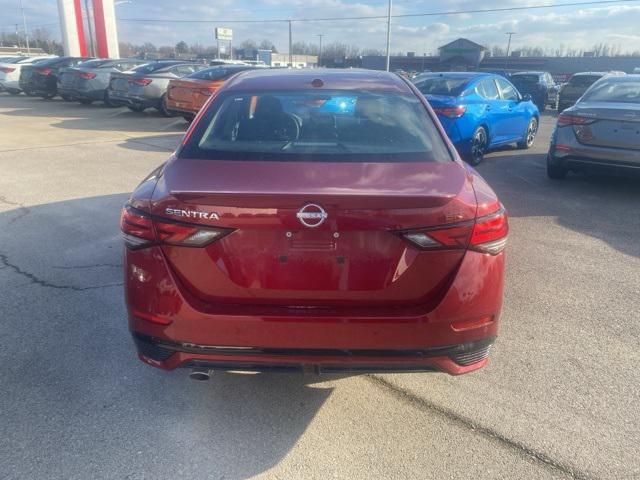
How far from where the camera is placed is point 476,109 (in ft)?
28.4

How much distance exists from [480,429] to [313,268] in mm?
1287

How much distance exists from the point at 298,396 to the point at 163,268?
114 centimetres

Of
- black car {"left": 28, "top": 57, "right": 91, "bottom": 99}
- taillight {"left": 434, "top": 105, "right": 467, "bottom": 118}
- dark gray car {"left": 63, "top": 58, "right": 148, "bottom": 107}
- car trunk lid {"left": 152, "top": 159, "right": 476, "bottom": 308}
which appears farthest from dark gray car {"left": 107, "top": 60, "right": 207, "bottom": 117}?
car trunk lid {"left": 152, "top": 159, "right": 476, "bottom": 308}

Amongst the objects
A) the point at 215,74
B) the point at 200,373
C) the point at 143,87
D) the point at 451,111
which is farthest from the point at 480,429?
the point at 143,87

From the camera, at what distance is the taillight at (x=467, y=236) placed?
214 cm

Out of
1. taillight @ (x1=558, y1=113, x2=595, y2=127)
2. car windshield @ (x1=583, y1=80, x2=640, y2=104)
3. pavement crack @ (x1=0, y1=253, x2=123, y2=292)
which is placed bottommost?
pavement crack @ (x1=0, y1=253, x2=123, y2=292)

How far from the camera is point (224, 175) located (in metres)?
2.30

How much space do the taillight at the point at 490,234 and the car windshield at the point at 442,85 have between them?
6885 mm

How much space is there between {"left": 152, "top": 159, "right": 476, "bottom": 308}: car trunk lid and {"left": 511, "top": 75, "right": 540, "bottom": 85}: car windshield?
2215cm

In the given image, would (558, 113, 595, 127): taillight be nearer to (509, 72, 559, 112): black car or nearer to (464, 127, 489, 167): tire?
(464, 127, 489, 167): tire

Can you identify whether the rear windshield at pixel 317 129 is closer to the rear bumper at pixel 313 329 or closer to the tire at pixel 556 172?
the rear bumper at pixel 313 329

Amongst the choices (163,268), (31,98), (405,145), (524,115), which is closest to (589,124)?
(524,115)

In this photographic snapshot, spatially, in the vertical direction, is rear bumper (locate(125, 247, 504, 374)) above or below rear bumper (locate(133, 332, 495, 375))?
above

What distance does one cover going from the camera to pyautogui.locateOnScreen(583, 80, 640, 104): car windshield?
723 cm
